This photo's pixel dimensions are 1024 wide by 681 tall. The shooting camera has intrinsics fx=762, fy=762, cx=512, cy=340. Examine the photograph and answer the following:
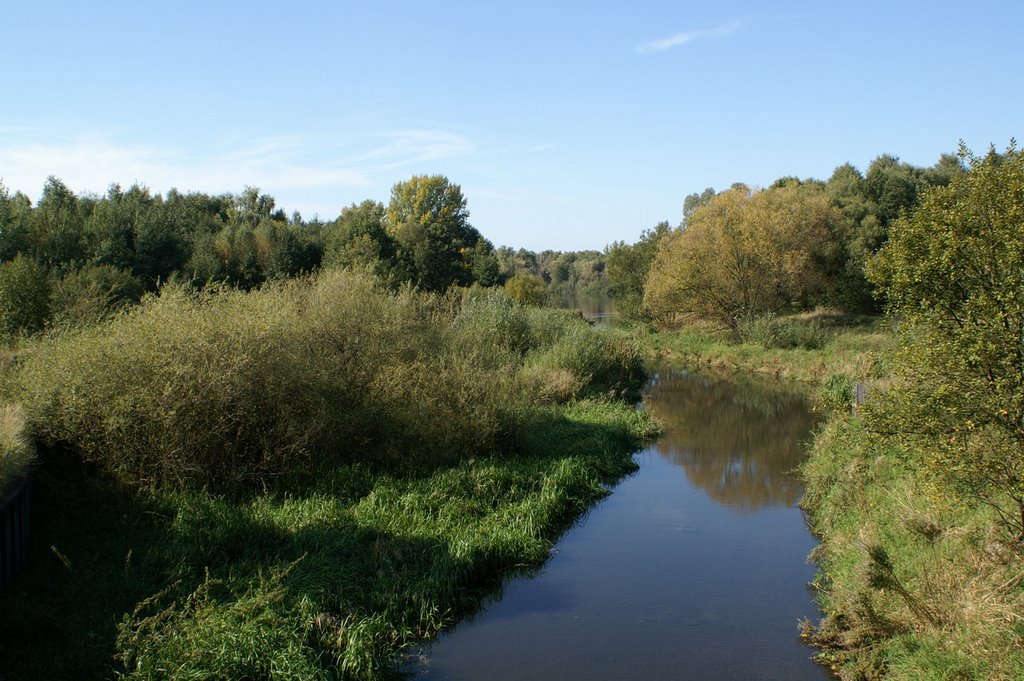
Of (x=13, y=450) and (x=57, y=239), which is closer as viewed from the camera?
(x=13, y=450)

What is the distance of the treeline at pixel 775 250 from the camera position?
3928cm

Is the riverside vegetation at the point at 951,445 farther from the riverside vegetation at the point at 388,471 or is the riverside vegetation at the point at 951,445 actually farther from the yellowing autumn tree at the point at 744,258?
the yellowing autumn tree at the point at 744,258

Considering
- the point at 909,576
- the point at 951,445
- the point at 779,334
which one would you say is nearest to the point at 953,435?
the point at 951,445

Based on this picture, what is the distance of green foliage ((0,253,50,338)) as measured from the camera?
22266 mm

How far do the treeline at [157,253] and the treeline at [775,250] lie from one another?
11.5m

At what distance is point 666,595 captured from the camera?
1058cm

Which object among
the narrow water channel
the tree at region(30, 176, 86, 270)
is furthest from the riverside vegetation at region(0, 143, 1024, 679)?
the tree at region(30, 176, 86, 270)

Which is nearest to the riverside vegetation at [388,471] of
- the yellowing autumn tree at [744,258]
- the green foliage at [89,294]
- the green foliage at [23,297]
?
the green foliage at [23,297]

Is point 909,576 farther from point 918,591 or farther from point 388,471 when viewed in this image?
point 388,471

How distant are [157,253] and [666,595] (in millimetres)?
34479

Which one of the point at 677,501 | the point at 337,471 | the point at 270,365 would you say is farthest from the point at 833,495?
the point at 270,365

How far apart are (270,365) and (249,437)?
1.23m

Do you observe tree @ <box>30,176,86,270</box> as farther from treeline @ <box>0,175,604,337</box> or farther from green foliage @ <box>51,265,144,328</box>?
green foliage @ <box>51,265,144,328</box>

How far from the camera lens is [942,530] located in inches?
368
